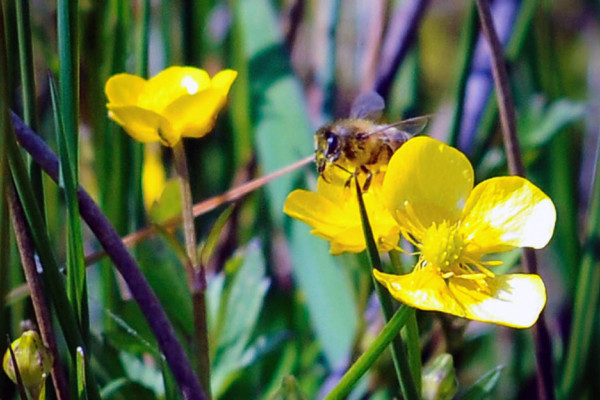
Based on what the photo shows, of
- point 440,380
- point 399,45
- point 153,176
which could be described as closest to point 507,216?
point 440,380

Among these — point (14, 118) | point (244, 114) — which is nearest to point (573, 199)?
point (244, 114)

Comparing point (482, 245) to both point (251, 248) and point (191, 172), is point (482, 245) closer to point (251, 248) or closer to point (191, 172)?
point (251, 248)

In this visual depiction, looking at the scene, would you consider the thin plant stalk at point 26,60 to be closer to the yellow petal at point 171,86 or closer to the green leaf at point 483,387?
the yellow petal at point 171,86

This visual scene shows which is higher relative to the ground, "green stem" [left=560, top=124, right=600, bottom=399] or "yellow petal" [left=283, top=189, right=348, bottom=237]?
"yellow petal" [left=283, top=189, right=348, bottom=237]

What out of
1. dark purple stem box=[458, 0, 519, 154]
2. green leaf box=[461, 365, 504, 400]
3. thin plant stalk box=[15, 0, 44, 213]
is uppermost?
thin plant stalk box=[15, 0, 44, 213]

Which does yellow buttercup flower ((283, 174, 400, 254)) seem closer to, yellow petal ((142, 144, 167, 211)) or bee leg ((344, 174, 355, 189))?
bee leg ((344, 174, 355, 189))

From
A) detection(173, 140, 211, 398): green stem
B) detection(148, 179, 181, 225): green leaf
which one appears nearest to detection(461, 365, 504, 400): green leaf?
detection(173, 140, 211, 398): green stem

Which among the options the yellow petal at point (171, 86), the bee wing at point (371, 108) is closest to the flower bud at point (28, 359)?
the yellow petal at point (171, 86)

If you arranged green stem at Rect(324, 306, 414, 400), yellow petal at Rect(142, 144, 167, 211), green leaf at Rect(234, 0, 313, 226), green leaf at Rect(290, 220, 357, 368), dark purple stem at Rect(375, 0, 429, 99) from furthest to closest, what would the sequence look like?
yellow petal at Rect(142, 144, 167, 211), dark purple stem at Rect(375, 0, 429, 99), green leaf at Rect(234, 0, 313, 226), green leaf at Rect(290, 220, 357, 368), green stem at Rect(324, 306, 414, 400)
